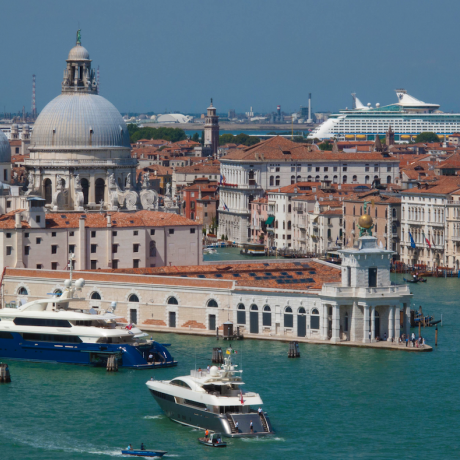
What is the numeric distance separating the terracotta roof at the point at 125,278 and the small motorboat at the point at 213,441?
1217 centimetres

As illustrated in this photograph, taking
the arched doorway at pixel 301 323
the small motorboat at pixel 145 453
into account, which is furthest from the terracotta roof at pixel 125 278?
the small motorboat at pixel 145 453

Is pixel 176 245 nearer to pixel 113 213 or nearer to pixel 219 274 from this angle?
pixel 113 213

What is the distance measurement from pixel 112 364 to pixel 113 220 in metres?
14.0

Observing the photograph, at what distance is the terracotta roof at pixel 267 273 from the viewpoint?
43.0 m

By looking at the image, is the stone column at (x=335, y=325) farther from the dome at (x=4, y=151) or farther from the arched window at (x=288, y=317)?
the dome at (x=4, y=151)

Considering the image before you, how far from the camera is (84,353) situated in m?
38.2

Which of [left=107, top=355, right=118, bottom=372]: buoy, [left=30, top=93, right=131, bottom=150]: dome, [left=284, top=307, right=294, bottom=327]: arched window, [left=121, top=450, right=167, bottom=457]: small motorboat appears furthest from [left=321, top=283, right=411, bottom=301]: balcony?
[left=30, top=93, right=131, bottom=150]: dome

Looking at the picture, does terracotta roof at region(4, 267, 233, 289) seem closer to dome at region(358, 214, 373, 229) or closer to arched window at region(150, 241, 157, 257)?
dome at region(358, 214, 373, 229)

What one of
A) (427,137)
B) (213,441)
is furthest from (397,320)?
(427,137)

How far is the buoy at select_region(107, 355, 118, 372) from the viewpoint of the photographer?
37.4 meters

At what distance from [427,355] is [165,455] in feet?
39.4

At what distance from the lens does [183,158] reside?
Answer: 13200cm

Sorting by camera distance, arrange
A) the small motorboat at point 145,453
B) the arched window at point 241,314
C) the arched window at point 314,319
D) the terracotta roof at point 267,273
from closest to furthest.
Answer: the small motorboat at point 145,453
the arched window at point 314,319
the arched window at point 241,314
the terracotta roof at point 267,273

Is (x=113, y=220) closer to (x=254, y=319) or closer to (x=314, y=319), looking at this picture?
(x=254, y=319)
